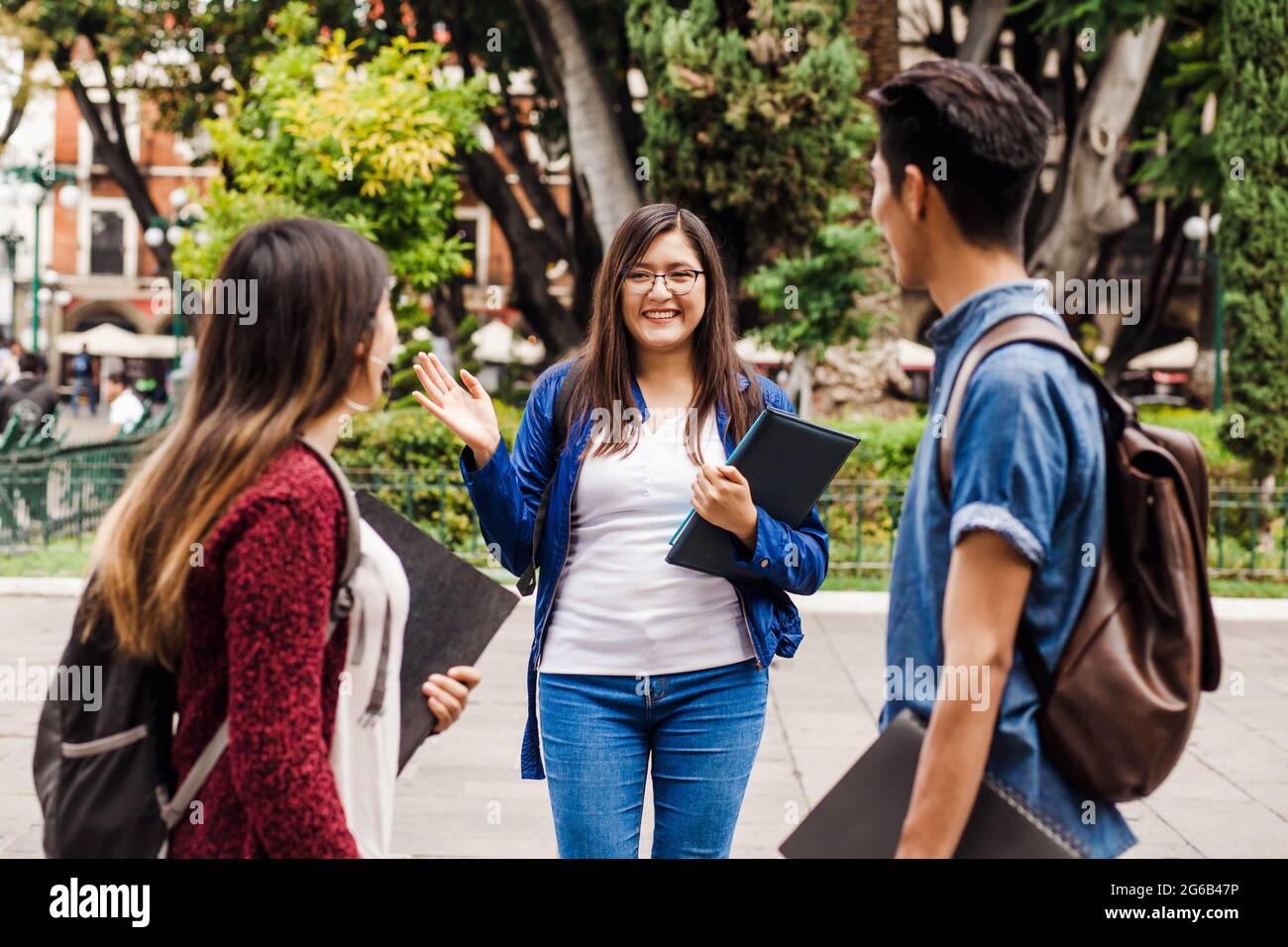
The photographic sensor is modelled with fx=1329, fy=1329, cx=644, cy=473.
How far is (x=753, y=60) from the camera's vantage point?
10.9 m

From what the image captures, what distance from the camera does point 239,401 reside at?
1.82m

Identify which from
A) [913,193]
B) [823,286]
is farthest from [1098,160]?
[913,193]

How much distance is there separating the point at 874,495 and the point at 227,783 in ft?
29.7

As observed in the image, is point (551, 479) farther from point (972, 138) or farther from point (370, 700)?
point (972, 138)

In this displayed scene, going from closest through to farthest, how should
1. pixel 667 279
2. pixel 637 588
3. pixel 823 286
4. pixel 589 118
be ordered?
pixel 637 588 < pixel 667 279 < pixel 823 286 < pixel 589 118

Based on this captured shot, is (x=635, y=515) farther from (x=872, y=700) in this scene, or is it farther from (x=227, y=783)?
(x=872, y=700)

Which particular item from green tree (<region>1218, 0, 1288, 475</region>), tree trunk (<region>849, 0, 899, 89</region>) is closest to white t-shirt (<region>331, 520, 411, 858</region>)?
green tree (<region>1218, 0, 1288, 475</region>)

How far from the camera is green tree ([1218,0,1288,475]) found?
11.0 meters

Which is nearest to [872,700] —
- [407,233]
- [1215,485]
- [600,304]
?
[600,304]

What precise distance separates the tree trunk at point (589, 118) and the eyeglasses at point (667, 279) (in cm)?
984

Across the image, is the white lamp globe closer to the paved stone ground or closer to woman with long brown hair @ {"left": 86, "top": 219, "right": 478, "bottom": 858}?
the paved stone ground

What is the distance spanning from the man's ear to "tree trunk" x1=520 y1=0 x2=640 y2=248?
1091 cm

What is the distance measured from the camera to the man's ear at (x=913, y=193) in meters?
1.77

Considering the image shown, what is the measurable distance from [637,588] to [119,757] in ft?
3.81
